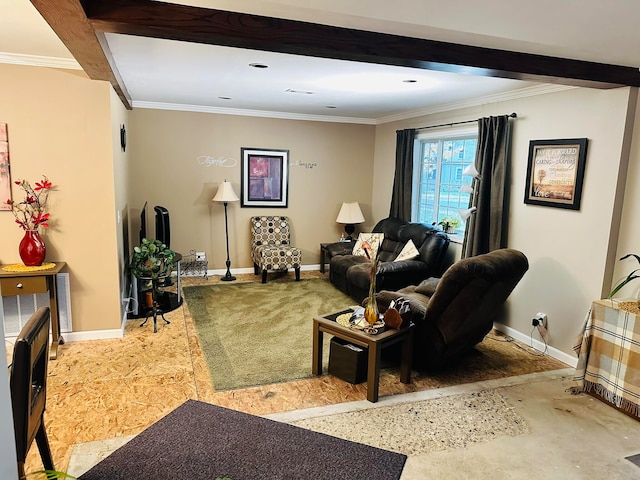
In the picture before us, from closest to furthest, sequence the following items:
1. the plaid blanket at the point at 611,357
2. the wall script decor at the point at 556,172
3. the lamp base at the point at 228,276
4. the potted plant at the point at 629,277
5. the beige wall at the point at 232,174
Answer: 1. the plaid blanket at the point at 611,357
2. the potted plant at the point at 629,277
3. the wall script decor at the point at 556,172
4. the beige wall at the point at 232,174
5. the lamp base at the point at 228,276

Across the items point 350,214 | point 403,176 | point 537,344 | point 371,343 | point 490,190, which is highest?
point 403,176

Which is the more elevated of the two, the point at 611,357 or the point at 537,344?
the point at 611,357

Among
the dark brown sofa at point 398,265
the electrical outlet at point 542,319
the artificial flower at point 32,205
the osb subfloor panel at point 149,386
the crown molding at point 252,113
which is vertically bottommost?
the osb subfloor panel at point 149,386

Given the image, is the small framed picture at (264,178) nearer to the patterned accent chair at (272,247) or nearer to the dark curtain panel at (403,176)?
the patterned accent chair at (272,247)

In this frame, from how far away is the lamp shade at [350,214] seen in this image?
681 centimetres

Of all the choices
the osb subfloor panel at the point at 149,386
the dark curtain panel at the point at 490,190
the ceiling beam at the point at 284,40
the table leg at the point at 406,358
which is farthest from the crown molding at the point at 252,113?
the table leg at the point at 406,358

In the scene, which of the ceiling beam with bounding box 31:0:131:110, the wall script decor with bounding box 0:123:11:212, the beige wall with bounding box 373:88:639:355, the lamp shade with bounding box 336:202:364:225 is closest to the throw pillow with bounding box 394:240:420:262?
the beige wall with bounding box 373:88:639:355

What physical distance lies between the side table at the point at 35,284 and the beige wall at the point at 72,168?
0.27 m

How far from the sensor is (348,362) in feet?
11.1

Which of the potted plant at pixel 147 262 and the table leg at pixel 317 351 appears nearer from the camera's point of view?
the table leg at pixel 317 351

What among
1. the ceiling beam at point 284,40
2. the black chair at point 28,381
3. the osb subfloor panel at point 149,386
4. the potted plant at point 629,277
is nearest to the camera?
the black chair at point 28,381

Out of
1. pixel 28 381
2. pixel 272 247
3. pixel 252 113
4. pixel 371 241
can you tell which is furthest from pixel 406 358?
pixel 252 113

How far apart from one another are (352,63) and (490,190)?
6.90ft

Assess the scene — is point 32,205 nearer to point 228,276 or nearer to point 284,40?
point 284,40
